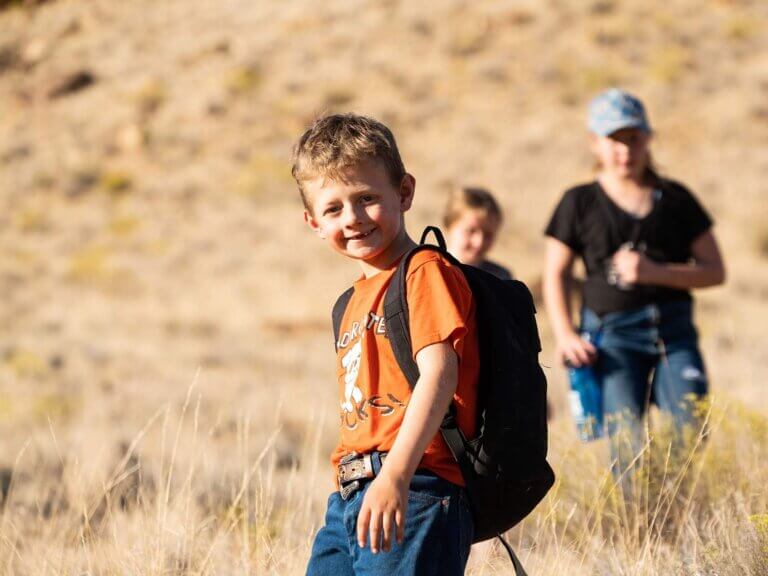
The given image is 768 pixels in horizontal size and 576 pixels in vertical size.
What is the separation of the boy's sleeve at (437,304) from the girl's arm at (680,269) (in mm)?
2168

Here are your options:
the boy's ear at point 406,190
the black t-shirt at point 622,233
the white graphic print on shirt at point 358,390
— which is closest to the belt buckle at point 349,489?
the white graphic print on shirt at point 358,390

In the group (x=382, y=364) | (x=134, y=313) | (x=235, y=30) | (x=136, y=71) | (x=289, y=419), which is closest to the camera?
(x=382, y=364)

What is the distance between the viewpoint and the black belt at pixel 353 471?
241cm

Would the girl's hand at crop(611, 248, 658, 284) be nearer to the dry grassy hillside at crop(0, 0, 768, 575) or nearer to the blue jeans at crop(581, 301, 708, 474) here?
the blue jeans at crop(581, 301, 708, 474)

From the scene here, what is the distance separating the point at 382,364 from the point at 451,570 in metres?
0.50

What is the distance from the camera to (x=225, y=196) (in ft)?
77.9

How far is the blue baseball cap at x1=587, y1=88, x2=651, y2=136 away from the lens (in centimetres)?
455

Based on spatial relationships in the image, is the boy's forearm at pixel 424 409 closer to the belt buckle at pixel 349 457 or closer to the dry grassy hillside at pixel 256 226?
the belt buckle at pixel 349 457

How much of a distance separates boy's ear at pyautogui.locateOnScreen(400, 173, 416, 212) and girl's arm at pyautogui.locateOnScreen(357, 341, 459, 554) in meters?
0.48

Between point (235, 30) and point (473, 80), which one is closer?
point (473, 80)

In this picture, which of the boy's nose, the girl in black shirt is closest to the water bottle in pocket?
the girl in black shirt

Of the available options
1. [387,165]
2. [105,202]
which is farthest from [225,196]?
[387,165]

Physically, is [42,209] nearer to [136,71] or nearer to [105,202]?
[105,202]

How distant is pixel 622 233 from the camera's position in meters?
4.55
